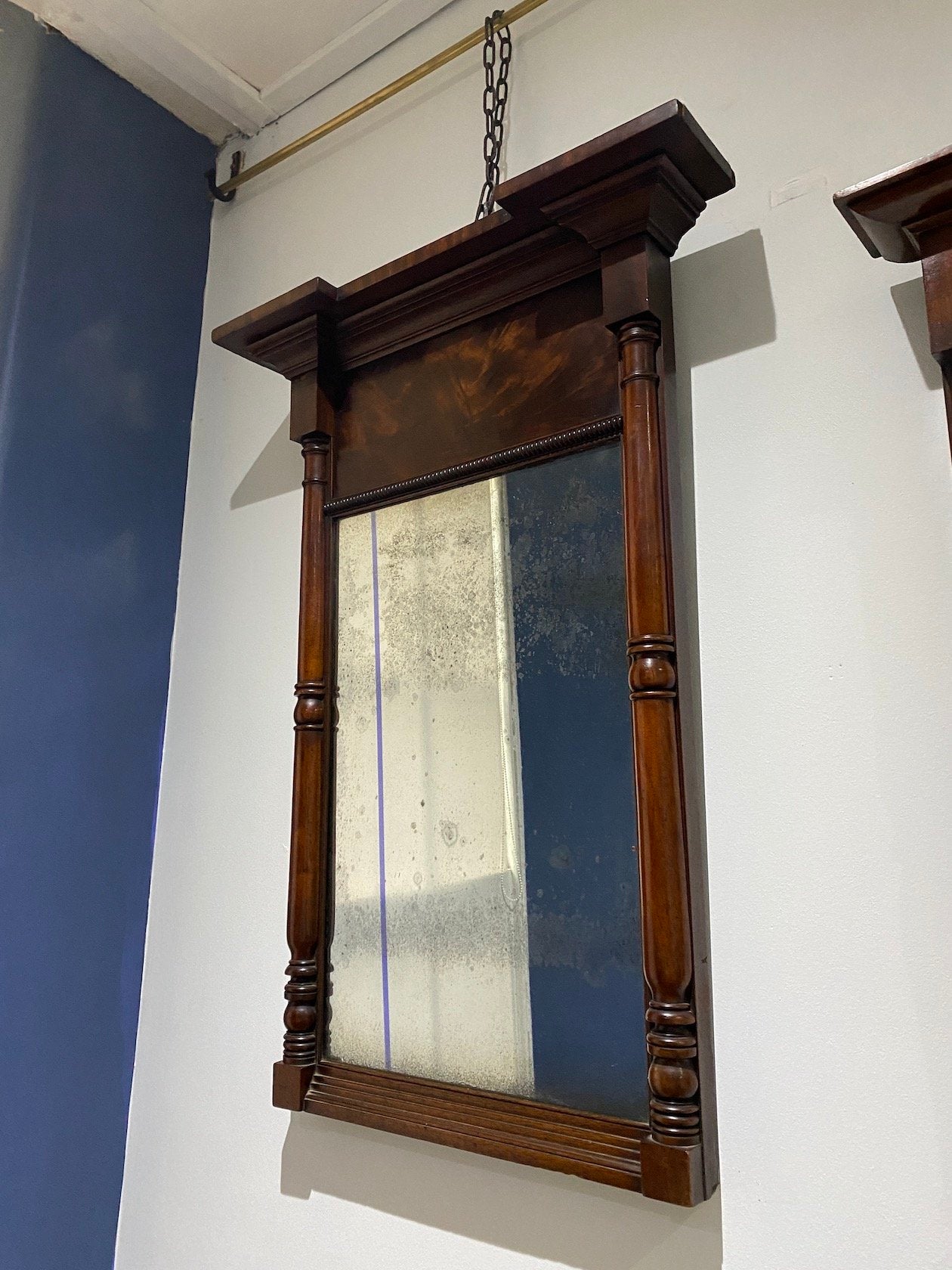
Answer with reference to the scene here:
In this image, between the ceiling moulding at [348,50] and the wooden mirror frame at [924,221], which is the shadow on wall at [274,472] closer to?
the ceiling moulding at [348,50]

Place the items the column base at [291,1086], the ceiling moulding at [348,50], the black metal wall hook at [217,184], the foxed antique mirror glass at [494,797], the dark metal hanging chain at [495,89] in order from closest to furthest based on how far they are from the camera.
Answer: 1. the foxed antique mirror glass at [494,797]
2. the column base at [291,1086]
3. the dark metal hanging chain at [495,89]
4. the ceiling moulding at [348,50]
5. the black metal wall hook at [217,184]

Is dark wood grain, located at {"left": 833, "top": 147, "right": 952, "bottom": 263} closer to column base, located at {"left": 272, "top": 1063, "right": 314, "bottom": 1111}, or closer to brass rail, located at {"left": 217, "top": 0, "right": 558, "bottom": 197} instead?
brass rail, located at {"left": 217, "top": 0, "right": 558, "bottom": 197}

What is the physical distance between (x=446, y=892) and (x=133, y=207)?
107 cm

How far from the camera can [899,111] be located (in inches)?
31.4

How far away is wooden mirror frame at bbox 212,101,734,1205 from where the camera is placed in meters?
0.73

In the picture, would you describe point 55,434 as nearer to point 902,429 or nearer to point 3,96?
point 3,96

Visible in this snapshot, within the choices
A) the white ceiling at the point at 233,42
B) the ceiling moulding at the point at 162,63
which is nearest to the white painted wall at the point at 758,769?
the white ceiling at the point at 233,42

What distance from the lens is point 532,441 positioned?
91 centimetres

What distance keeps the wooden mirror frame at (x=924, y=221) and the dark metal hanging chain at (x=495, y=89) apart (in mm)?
477

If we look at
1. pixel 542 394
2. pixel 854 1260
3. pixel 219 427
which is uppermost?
pixel 219 427

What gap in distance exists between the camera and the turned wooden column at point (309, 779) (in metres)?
0.94

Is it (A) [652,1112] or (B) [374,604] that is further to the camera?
(B) [374,604]

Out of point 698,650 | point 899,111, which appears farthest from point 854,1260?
point 899,111

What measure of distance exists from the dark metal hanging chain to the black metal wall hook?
19.2 inches
